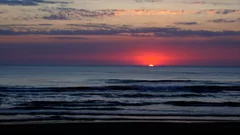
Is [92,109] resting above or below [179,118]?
above

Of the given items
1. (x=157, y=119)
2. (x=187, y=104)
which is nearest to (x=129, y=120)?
(x=157, y=119)

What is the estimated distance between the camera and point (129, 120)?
1711 cm

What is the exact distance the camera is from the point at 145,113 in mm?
19500
